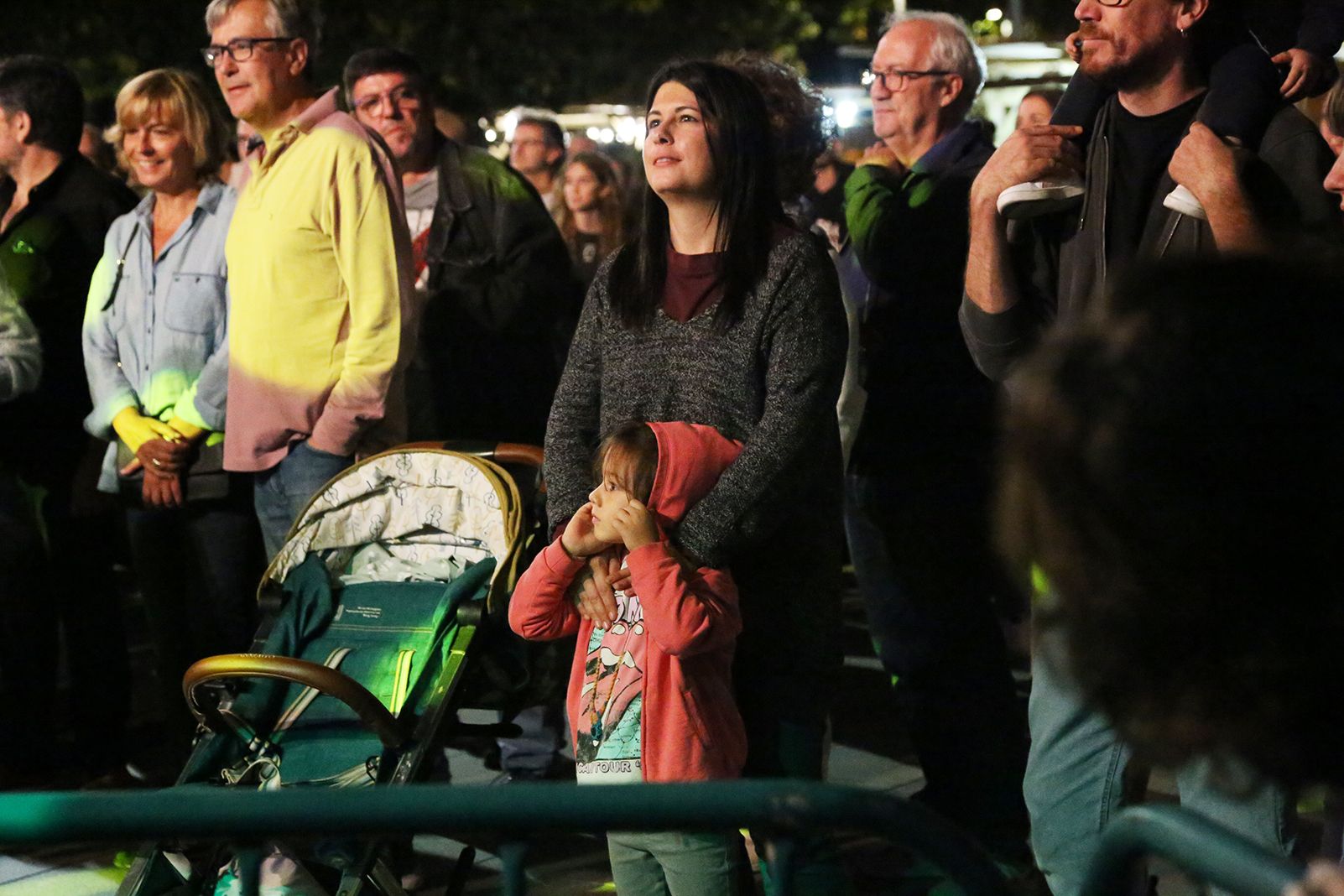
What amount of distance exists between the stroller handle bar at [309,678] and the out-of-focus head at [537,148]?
571 centimetres

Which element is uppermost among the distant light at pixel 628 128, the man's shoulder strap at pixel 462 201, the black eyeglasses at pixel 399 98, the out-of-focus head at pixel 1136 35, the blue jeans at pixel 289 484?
the out-of-focus head at pixel 1136 35

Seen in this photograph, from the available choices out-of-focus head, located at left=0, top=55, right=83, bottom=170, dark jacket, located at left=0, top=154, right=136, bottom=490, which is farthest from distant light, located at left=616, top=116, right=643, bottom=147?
dark jacket, located at left=0, top=154, right=136, bottom=490

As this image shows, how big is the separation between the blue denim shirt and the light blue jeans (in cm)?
215

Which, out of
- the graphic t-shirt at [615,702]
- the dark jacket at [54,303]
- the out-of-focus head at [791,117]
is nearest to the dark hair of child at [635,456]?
the graphic t-shirt at [615,702]

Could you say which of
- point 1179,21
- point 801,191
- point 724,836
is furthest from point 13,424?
point 1179,21

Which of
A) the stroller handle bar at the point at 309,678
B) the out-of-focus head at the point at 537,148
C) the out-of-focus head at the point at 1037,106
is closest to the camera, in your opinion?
the stroller handle bar at the point at 309,678

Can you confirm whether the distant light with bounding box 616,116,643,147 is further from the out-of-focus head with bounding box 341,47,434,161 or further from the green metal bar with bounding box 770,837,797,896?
the green metal bar with bounding box 770,837,797,896

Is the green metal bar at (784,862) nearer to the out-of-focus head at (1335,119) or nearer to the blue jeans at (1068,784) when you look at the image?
the blue jeans at (1068,784)

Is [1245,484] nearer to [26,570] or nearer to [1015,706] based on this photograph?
[1015,706]

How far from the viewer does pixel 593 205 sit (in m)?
7.85

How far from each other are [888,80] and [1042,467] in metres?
3.63

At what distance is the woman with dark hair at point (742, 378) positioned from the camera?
3531 millimetres

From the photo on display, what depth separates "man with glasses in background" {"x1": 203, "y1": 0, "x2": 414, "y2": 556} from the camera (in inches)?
186

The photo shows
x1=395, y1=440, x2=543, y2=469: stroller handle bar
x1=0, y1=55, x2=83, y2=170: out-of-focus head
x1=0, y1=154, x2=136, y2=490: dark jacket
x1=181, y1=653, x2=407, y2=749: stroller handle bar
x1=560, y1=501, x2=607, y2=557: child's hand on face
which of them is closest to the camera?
x1=560, y1=501, x2=607, y2=557: child's hand on face
